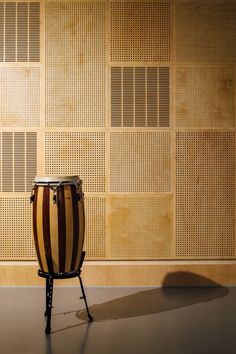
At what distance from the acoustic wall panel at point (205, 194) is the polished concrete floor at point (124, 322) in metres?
0.44

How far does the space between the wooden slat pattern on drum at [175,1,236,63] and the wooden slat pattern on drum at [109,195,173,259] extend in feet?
4.80

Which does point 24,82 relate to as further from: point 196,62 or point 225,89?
point 225,89

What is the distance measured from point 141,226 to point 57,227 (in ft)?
4.39

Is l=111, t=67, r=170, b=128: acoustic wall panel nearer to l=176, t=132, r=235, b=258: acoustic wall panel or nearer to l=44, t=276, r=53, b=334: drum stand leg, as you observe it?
l=176, t=132, r=235, b=258: acoustic wall panel

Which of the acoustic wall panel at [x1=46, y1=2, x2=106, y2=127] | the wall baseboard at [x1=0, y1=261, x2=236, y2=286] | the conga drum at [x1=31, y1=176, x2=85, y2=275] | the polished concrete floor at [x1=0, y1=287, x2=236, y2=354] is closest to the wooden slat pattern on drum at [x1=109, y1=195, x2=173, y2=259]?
the wall baseboard at [x1=0, y1=261, x2=236, y2=286]

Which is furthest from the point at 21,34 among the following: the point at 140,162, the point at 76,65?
the point at 140,162

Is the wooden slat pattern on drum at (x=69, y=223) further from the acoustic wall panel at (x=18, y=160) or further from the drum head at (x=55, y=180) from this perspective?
the acoustic wall panel at (x=18, y=160)

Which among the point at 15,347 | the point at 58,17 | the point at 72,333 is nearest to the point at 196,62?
the point at 58,17

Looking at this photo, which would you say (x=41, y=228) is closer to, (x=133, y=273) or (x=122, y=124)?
(x=133, y=273)

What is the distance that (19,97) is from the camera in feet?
14.2

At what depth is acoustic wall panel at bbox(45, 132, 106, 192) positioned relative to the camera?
4352 mm

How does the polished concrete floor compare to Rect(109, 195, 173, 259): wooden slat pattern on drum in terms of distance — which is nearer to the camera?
the polished concrete floor

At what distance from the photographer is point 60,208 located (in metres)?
3.22

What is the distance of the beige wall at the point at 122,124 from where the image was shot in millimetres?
4336
